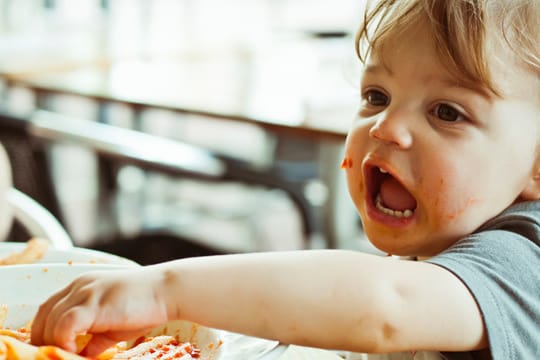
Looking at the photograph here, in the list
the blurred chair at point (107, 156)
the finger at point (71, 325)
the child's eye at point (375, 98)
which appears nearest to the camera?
the finger at point (71, 325)

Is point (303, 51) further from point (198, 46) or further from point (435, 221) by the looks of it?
point (435, 221)

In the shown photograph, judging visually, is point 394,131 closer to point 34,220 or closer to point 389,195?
point 389,195

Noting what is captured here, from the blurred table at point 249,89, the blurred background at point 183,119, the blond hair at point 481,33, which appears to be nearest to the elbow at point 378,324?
the blond hair at point 481,33

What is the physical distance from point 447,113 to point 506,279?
19cm

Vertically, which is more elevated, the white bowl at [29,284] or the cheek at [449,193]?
the cheek at [449,193]

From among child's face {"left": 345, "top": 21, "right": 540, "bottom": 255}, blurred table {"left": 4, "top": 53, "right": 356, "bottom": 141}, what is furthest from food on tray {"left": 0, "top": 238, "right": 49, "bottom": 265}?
blurred table {"left": 4, "top": 53, "right": 356, "bottom": 141}

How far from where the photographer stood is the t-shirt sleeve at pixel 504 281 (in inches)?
25.9

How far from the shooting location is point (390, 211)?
2.70 feet

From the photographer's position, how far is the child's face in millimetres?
759

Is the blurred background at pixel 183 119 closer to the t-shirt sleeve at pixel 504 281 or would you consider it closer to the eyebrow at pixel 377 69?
the eyebrow at pixel 377 69

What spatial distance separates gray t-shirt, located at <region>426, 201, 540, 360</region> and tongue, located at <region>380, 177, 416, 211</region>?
85mm

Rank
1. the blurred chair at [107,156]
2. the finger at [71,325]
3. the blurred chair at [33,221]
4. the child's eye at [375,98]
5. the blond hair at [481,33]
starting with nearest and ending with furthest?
the finger at [71,325] < the blond hair at [481,33] < the child's eye at [375,98] < the blurred chair at [33,221] < the blurred chair at [107,156]

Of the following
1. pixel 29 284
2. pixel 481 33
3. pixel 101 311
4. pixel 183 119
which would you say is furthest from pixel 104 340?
pixel 183 119

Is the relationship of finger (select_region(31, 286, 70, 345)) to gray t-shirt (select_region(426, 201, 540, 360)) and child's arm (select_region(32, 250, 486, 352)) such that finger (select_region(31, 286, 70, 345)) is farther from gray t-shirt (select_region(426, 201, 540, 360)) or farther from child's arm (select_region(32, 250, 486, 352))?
gray t-shirt (select_region(426, 201, 540, 360))
